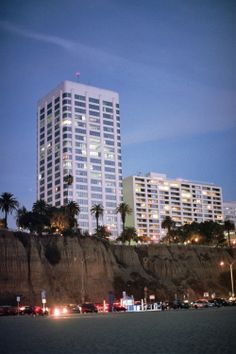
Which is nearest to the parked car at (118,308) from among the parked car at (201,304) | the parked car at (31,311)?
the parked car at (201,304)

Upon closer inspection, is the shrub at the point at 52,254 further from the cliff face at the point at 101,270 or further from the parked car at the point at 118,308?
the parked car at the point at 118,308

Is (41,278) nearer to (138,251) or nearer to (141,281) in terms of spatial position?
(141,281)

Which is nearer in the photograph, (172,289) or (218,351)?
(218,351)

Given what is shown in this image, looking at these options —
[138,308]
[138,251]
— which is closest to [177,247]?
[138,251]

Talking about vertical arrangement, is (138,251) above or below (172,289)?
above

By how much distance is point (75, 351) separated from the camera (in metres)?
15.1

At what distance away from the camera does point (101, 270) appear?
4486 inches

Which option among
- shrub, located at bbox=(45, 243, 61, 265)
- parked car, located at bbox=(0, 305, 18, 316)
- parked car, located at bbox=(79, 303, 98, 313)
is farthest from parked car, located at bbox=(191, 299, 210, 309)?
shrub, located at bbox=(45, 243, 61, 265)

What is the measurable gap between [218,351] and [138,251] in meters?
120

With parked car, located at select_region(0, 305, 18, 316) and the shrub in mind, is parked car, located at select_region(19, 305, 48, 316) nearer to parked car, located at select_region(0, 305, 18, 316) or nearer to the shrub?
parked car, located at select_region(0, 305, 18, 316)

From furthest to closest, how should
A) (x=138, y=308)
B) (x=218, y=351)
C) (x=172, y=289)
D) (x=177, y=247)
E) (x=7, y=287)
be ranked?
(x=177, y=247), (x=172, y=289), (x=7, y=287), (x=138, y=308), (x=218, y=351)

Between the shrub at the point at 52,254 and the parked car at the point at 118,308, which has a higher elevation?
the shrub at the point at 52,254

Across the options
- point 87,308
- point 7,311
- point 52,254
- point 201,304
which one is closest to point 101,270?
point 52,254

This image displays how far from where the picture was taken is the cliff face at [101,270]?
9731cm
